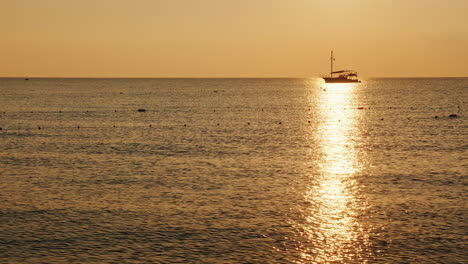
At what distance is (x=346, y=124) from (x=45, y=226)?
85.8m

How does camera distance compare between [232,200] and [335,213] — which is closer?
[335,213]

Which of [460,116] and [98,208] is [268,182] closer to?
[98,208]

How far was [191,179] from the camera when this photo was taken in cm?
4897

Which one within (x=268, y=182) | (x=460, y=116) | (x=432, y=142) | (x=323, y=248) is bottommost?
Answer: (x=323, y=248)

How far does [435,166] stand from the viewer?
55.5 metres

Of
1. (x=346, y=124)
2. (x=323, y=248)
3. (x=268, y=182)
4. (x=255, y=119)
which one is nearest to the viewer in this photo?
(x=323, y=248)

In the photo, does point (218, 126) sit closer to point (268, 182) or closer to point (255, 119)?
point (255, 119)

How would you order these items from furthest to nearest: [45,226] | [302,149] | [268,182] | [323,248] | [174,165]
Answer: [302,149], [174,165], [268,182], [45,226], [323,248]

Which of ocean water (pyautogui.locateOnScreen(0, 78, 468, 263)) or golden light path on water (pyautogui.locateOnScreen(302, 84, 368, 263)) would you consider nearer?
golden light path on water (pyautogui.locateOnScreen(302, 84, 368, 263))

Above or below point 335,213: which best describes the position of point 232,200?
above

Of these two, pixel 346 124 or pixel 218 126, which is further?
pixel 346 124

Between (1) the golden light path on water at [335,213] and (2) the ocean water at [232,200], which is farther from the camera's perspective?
(2) the ocean water at [232,200]

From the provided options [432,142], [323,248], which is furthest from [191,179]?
[432,142]

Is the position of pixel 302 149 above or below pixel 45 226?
above
